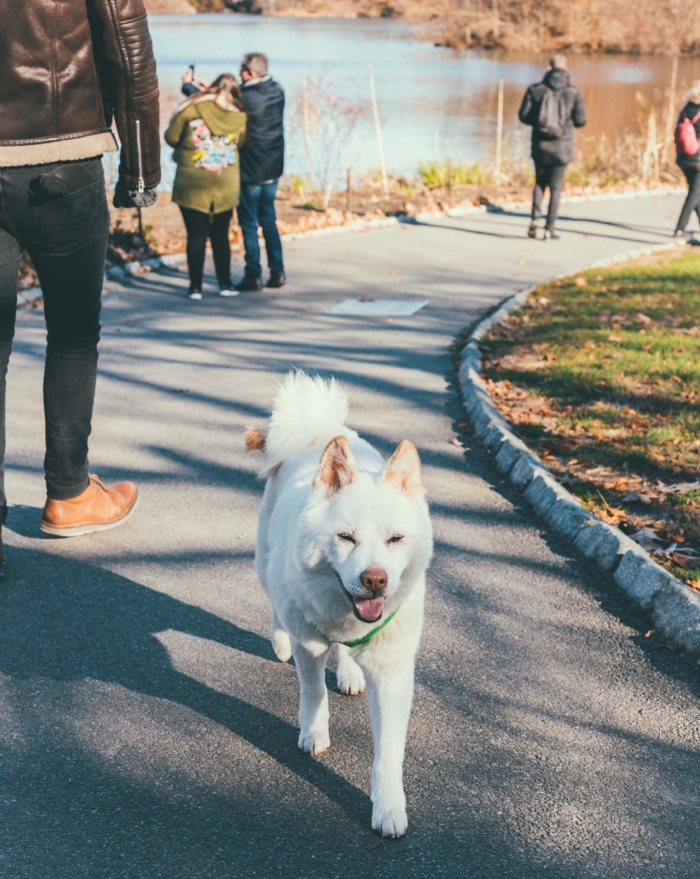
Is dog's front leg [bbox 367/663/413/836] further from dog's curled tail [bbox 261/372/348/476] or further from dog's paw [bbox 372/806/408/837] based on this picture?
dog's curled tail [bbox 261/372/348/476]

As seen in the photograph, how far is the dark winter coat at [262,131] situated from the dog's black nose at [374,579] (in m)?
8.63

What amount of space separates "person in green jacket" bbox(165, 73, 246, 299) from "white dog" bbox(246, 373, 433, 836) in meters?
7.53

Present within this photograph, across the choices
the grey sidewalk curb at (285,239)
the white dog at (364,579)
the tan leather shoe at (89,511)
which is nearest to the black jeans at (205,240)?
the grey sidewalk curb at (285,239)

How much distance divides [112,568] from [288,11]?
10487cm

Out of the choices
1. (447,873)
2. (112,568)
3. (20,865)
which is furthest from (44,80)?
(447,873)

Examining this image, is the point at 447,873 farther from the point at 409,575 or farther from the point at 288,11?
the point at 288,11

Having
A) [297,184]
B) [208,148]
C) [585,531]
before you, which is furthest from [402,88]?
[585,531]

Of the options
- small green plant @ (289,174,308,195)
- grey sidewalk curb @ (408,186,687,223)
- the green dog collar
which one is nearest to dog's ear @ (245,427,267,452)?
the green dog collar

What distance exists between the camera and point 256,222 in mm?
11273

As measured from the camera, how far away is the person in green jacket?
9914mm

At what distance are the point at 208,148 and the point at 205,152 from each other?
6 centimetres

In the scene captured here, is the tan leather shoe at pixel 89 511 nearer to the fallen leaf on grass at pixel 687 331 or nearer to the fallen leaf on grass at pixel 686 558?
the fallen leaf on grass at pixel 686 558

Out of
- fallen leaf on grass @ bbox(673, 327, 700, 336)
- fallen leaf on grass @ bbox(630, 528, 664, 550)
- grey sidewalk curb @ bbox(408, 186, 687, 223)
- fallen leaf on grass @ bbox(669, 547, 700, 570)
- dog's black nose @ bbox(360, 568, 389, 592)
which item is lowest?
fallen leaf on grass @ bbox(630, 528, 664, 550)

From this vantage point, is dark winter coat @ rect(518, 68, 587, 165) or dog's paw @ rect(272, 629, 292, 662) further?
dark winter coat @ rect(518, 68, 587, 165)
